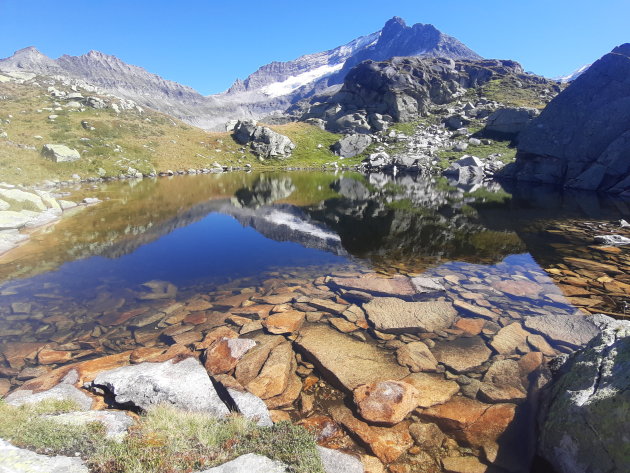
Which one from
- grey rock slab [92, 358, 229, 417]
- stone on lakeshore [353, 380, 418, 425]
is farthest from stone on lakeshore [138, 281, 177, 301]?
stone on lakeshore [353, 380, 418, 425]

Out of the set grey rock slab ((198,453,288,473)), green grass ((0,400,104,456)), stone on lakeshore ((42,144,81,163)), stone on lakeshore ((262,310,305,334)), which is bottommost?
stone on lakeshore ((262,310,305,334))

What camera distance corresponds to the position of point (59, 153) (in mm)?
71438

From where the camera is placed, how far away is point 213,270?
1905 cm

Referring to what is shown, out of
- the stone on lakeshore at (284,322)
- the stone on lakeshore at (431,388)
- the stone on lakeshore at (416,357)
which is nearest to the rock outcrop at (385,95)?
the stone on lakeshore at (284,322)

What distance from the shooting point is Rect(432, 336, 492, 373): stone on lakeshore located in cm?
988

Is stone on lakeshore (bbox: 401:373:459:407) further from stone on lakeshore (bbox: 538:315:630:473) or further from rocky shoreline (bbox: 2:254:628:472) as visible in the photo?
stone on lakeshore (bbox: 538:315:630:473)

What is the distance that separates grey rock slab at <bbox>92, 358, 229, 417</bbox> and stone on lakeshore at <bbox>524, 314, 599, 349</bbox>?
1157 cm

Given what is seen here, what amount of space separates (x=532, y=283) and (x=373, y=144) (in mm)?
139621

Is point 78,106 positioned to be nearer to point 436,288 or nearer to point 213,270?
point 213,270

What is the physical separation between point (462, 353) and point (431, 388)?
2.44 metres

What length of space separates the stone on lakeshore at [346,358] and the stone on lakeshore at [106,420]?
5.31 meters

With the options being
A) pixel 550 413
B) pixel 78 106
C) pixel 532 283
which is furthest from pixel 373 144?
pixel 550 413

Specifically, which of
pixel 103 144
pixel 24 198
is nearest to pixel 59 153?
pixel 103 144

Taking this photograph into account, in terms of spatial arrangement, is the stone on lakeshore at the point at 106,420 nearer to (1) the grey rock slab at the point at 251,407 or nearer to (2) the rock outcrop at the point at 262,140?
(1) the grey rock slab at the point at 251,407
